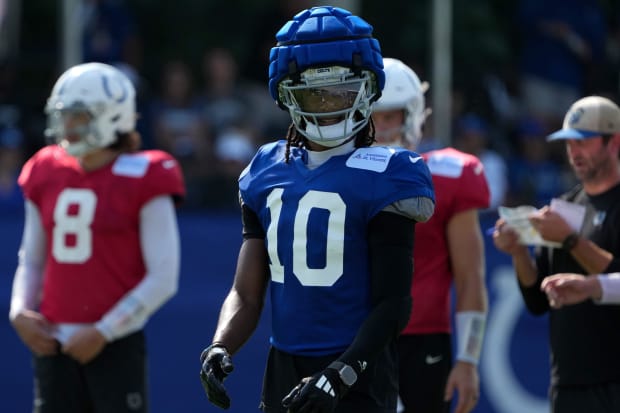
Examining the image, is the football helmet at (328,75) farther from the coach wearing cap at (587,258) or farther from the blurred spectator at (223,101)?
the blurred spectator at (223,101)

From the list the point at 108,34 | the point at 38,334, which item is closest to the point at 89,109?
the point at 38,334

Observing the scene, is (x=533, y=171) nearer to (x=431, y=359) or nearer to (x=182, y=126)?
(x=182, y=126)

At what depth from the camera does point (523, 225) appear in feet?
15.6

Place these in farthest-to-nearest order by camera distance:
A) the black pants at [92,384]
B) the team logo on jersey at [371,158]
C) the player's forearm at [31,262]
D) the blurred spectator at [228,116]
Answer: the blurred spectator at [228,116] → the player's forearm at [31,262] → the black pants at [92,384] → the team logo on jersey at [371,158]

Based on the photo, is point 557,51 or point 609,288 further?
point 557,51

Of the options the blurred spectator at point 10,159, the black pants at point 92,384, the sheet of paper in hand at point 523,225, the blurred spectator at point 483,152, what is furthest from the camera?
the blurred spectator at point 483,152

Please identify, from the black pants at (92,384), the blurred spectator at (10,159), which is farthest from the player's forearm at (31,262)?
the blurred spectator at (10,159)

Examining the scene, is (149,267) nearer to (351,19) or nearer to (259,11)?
(351,19)

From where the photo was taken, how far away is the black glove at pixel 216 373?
137 inches

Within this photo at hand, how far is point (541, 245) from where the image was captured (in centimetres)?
488

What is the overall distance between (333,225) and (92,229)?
1917mm

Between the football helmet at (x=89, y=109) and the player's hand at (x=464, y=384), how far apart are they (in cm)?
181

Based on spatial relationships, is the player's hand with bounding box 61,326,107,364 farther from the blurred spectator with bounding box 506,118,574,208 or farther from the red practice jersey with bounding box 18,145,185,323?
the blurred spectator with bounding box 506,118,574,208

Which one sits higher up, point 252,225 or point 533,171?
point 252,225
